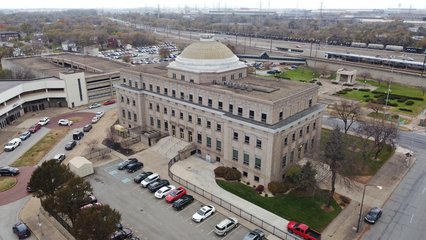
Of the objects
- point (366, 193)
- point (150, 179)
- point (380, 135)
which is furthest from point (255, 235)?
point (380, 135)

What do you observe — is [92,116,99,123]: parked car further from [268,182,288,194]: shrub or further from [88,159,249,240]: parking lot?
[268,182,288,194]: shrub

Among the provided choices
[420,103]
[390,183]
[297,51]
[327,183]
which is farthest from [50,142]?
[297,51]

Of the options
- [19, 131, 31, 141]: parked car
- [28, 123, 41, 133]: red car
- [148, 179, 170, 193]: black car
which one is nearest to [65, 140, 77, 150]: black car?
[19, 131, 31, 141]: parked car

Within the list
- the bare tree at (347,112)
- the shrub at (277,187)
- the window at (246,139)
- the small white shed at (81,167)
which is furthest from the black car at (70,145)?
the bare tree at (347,112)

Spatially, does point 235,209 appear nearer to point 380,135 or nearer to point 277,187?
point 277,187

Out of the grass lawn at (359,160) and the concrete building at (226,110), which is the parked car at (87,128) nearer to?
the concrete building at (226,110)
